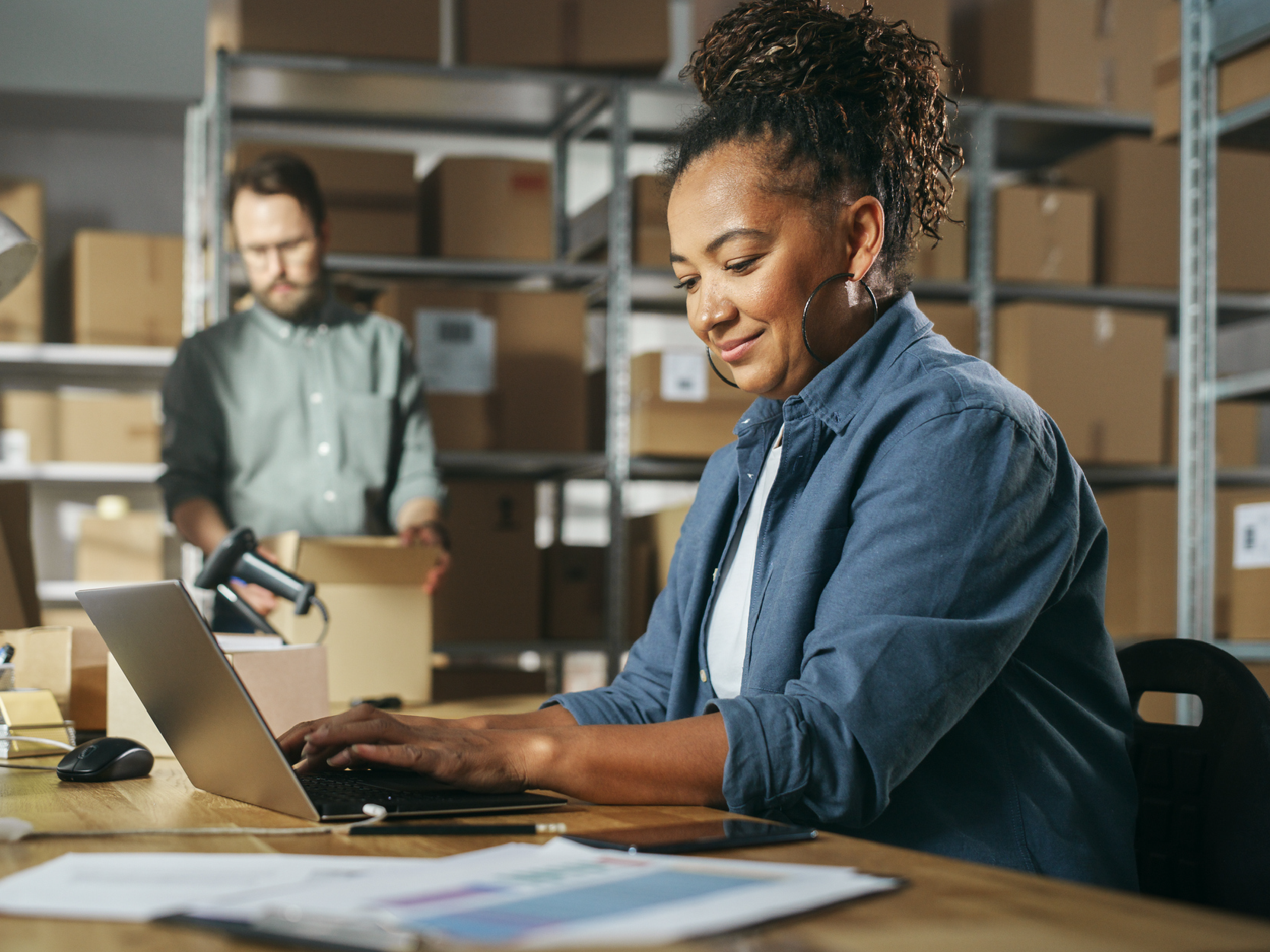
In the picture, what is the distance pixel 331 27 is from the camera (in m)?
3.12

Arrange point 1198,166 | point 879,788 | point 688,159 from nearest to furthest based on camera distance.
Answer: point 879,788
point 688,159
point 1198,166

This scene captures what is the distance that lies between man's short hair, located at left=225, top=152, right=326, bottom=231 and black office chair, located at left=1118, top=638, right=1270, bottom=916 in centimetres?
197

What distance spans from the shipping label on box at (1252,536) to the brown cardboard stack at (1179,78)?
788 millimetres

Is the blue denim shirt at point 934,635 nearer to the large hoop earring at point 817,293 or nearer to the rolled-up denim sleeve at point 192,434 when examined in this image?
the large hoop earring at point 817,293

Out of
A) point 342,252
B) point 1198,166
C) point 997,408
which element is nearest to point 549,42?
point 342,252

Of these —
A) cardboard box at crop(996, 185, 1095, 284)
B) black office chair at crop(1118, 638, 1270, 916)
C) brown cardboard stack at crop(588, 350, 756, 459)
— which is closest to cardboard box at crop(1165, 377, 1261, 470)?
cardboard box at crop(996, 185, 1095, 284)

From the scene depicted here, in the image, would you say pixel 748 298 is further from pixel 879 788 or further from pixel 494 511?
pixel 494 511

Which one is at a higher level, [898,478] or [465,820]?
[898,478]

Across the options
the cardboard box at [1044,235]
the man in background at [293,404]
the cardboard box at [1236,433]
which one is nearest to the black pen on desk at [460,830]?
the man in background at [293,404]

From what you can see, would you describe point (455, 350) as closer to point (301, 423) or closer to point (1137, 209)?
point (301, 423)

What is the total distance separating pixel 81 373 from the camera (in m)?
4.55

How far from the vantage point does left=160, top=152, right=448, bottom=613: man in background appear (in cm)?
251

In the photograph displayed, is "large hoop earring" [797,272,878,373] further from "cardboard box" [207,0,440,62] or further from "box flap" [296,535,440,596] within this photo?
"cardboard box" [207,0,440,62]

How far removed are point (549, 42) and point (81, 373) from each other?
2336 millimetres
